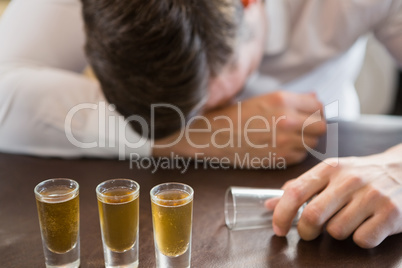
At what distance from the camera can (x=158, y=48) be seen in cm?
93

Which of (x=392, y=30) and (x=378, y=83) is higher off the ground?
(x=392, y=30)

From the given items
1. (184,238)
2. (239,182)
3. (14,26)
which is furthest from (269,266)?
(14,26)

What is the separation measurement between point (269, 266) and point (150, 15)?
1.62 ft

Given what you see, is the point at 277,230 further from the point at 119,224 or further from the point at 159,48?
the point at 159,48

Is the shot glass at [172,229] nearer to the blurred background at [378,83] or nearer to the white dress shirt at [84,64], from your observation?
the white dress shirt at [84,64]

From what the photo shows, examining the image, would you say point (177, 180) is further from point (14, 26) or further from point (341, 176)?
point (14, 26)

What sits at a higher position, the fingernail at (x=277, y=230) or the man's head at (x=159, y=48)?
the man's head at (x=159, y=48)

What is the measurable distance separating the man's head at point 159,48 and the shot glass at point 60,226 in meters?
0.30

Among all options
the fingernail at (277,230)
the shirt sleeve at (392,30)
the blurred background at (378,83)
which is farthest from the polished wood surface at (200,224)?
the blurred background at (378,83)

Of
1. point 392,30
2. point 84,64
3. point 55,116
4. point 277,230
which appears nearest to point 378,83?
point 392,30

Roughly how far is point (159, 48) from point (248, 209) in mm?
344

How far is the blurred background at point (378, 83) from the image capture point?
2.74 m

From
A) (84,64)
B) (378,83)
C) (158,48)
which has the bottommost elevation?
(378,83)

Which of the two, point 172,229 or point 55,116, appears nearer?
point 172,229
